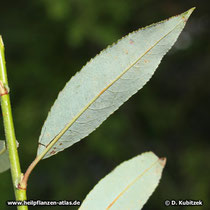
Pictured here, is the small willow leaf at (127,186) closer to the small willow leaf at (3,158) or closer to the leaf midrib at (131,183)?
the leaf midrib at (131,183)

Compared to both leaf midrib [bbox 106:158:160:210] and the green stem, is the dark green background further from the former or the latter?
the green stem

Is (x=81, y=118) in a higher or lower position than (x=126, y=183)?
higher

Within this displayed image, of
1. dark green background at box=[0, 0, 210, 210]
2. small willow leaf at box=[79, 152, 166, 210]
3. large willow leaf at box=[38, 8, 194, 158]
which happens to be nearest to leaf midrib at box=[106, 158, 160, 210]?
small willow leaf at box=[79, 152, 166, 210]

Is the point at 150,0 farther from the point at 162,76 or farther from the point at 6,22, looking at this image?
the point at 6,22

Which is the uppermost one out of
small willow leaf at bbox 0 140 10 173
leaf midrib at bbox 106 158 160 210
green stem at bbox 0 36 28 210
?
green stem at bbox 0 36 28 210

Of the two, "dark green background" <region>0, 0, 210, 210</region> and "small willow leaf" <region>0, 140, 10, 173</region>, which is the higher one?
"small willow leaf" <region>0, 140, 10, 173</region>

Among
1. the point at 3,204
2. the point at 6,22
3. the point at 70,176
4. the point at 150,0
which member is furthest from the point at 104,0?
the point at 3,204

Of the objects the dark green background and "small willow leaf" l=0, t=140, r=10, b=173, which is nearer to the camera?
"small willow leaf" l=0, t=140, r=10, b=173
